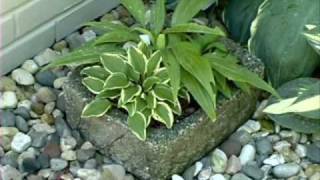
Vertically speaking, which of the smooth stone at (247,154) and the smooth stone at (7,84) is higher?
the smooth stone at (7,84)

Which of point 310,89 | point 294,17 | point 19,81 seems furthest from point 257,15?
point 19,81

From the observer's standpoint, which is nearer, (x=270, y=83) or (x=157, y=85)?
(x=157, y=85)

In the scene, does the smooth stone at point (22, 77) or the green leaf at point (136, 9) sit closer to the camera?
the green leaf at point (136, 9)

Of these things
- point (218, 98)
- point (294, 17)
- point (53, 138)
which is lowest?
point (53, 138)

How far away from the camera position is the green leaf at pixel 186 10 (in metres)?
2.11

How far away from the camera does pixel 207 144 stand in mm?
2086

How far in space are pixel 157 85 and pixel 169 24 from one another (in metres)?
0.31

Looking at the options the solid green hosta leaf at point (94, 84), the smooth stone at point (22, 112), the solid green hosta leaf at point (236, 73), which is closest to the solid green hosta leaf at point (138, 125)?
the solid green hosta leaf at point (94, 84)

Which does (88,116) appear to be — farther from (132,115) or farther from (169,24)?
(169,24)

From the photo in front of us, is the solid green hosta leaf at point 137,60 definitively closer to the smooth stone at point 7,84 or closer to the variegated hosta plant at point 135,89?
the variegated hosta plant at point 135,89

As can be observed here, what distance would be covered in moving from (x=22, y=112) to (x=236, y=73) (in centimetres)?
53

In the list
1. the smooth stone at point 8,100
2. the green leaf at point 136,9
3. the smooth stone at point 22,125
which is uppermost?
the green leaf at point 136,9

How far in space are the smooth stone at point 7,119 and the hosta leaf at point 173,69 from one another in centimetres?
41

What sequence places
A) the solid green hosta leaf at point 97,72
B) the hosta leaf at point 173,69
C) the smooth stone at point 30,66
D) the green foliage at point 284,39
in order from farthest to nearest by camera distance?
the smooth stone at point 30,66, the green foliage at point 284,39, the solid green hosta leaf at point 97,72, the hosta leaf at point 173,69
